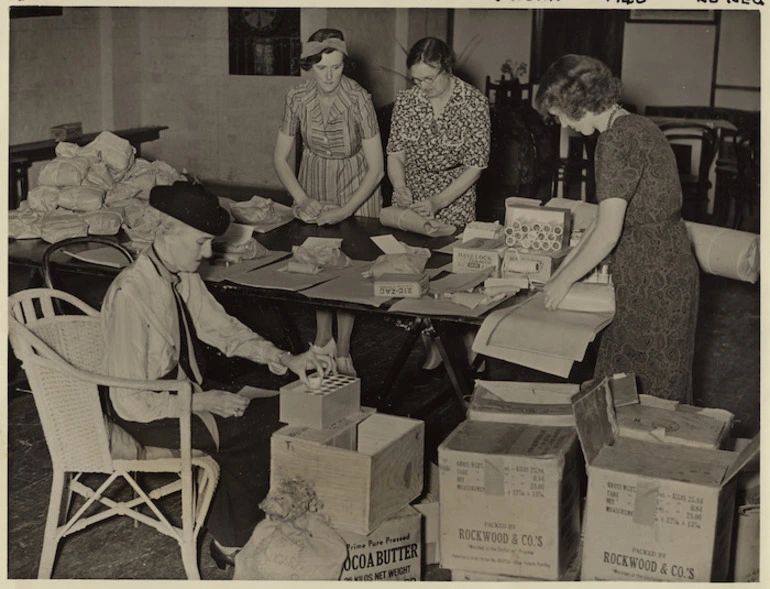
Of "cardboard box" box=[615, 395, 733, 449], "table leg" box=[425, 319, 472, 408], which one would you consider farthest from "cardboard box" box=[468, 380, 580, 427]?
"table leg" box=[425, 319, 472, 408]

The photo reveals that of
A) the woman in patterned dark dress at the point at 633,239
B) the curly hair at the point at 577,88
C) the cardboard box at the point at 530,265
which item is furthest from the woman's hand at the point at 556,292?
the curly hair at the point at 577,88

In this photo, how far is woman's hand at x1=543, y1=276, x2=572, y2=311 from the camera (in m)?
3.59

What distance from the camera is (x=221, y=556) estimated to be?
3391 mm

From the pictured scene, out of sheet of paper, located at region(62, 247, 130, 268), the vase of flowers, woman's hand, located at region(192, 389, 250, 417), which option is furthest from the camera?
the vase of flowers

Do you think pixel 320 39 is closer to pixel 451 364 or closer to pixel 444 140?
pixel 444 140

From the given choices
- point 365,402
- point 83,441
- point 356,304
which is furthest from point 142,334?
point 365,402

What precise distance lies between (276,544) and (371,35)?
25.6ft

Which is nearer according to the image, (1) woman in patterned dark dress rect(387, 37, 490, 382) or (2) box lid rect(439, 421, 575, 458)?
(2) box lid rect(439, 421, 575, 458)

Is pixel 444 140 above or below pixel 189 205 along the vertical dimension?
above

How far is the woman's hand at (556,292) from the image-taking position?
3586 millimetres

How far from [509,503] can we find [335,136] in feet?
8.93

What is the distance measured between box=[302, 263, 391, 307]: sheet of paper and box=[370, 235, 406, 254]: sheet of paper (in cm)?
34

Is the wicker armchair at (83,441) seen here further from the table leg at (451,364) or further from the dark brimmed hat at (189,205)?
the table leg at (451,364)

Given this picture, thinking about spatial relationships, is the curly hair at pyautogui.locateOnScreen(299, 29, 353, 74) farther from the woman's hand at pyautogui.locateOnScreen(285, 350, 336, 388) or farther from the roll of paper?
the woman's hand at pyautogui.locateOnScreen(285, 350, 336, 388)
